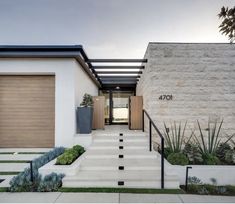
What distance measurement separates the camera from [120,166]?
5.78 metres

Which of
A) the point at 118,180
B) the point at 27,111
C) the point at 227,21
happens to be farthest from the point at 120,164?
the point at 227,21

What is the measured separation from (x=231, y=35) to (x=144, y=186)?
12.2 ft

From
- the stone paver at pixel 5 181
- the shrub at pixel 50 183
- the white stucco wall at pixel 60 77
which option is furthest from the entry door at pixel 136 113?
the stone paver at pixel 5 181

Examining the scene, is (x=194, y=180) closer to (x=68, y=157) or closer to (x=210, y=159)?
(x=210, y=159)

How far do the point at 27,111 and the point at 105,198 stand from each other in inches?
203

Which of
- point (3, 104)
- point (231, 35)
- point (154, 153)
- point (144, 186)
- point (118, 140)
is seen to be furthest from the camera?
point (3, 104)

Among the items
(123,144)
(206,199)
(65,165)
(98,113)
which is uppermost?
(98,113)

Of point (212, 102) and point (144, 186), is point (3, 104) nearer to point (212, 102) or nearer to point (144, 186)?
point (144, 186)

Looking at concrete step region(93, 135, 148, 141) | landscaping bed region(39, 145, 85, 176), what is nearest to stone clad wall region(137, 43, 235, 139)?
concrete step region(93, 135, 148, 141)

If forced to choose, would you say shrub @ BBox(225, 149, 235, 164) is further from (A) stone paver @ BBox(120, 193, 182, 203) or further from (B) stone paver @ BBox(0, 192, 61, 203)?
(B) stone paver @ BBox(0, 192, 61, 203)

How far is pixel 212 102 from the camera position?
7.70 meters

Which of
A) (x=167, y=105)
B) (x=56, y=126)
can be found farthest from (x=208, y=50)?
(x=56, y=126)

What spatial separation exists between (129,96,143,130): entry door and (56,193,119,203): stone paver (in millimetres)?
5574

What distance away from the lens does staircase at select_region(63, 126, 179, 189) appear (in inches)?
198
